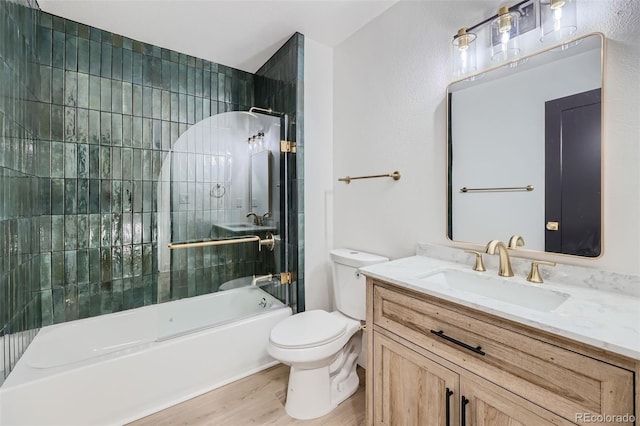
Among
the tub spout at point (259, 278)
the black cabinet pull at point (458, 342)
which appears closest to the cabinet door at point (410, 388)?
the black cabinet pull at point (458, 342)

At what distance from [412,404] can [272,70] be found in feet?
8.35

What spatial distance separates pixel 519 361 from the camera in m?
0.83

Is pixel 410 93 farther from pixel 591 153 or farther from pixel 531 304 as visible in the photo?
pixel 531 304

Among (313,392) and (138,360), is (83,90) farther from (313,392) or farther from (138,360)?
(313,392)

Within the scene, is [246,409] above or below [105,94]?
below

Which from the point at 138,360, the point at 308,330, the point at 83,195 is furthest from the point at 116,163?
the point at 308,330

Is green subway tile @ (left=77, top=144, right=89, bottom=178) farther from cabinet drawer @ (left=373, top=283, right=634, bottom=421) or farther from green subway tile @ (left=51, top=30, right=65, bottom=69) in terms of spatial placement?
cabinet drawer @ (left=373, top=283, right=634, bottom=421)

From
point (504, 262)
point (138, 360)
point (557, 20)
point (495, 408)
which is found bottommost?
point (138, 360)

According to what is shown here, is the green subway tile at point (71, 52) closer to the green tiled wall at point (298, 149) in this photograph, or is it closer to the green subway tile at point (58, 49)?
the green subway tile at point (58, 49)

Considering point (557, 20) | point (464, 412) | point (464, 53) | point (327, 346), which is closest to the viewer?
point (464, 412)

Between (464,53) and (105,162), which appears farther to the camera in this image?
(105,162)

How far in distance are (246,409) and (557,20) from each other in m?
2.41

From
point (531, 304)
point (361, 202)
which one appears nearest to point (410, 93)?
point (361, 202)

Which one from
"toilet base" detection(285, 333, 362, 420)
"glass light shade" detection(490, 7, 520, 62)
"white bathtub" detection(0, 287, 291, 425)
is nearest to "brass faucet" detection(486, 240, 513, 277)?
"glass light shade" detection(490, 7, 520, 62)
